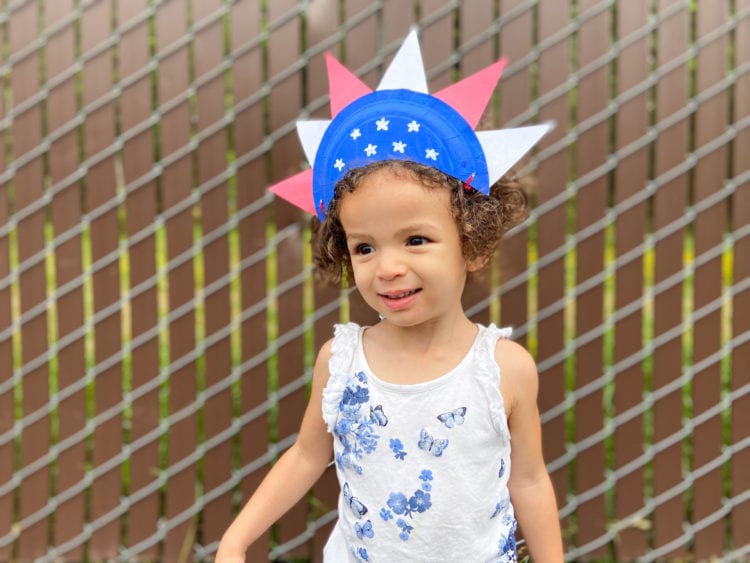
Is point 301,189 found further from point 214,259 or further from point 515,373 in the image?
point 214,259

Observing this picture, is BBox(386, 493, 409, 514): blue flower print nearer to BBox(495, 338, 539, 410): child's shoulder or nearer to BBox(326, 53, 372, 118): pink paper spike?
BBox(495, 338, 539, 410): child's shoulder

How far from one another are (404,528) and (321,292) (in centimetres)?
107

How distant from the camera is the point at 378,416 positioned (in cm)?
192

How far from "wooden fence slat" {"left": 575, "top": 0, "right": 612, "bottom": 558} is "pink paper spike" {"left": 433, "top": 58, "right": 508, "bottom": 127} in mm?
1011

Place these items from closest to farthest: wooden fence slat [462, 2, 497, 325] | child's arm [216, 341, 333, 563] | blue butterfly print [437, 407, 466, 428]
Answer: blue butterfly print [437, 407, 466, 428] < child's arm [216, 341, 333, 563] < wooden fence slat [462, 2, 497, 325]

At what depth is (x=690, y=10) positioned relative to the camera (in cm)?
279

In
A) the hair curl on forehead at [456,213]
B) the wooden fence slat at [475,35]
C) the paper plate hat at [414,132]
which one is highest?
the wooden fence slat at [475,35]

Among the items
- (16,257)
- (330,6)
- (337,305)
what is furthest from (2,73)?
(337,305)

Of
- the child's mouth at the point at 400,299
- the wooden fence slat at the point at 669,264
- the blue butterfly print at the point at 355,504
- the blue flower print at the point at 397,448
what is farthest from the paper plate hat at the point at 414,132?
the wooden fence slat at the point at 669,264

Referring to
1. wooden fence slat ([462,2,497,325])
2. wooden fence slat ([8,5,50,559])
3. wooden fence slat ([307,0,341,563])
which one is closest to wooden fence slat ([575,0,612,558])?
wooden fence slat ([462,2,497,325])

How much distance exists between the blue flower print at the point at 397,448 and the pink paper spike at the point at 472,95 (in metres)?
0.63

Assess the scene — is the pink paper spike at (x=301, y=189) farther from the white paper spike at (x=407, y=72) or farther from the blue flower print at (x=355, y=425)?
the blue flower print at (x=355, y=425)

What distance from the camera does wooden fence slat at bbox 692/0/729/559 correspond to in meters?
2.79

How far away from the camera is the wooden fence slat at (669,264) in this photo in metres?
2.79
